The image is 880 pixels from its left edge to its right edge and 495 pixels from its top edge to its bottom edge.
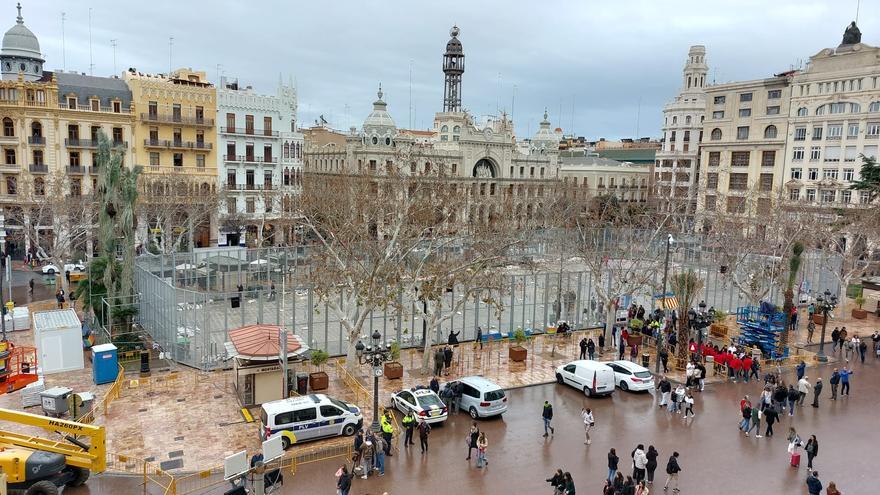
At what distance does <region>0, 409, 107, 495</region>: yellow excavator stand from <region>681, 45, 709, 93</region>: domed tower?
9001 centimetres

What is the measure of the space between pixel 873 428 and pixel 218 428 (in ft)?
74.2

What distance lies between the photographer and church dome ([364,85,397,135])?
7488cm

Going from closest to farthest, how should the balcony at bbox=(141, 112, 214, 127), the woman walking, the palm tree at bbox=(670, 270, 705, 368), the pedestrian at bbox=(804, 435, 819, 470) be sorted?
the woman walking → the pedestrian at bbox=(804, 435, 819, 470) → the palm tree at bbox=(670, 270, 705, 368) → the balcony at bbox=(141, 112, 214, 127)

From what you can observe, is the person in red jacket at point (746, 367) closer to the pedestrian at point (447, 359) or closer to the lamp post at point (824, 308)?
the lamp post at point (824, 308)

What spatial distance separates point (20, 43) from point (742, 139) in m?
78.1

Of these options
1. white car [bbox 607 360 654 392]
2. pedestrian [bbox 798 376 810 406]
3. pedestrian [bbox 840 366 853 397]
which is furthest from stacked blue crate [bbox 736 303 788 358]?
white car [bbox 607 360 654 392]

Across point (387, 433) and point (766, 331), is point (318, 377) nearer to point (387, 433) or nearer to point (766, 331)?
point (387, 433)

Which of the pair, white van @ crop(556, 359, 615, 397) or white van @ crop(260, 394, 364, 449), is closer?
white van @ crop(260, 394, 364, 449)

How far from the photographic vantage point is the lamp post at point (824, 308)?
29856 mm

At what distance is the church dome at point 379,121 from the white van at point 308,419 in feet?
191

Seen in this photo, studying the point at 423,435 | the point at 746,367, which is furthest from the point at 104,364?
the point at 746,367

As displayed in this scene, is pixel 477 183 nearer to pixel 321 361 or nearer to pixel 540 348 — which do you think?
pixel 540 348

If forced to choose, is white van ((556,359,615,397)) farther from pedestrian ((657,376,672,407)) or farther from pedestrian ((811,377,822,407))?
pedestrian ((811,377,822,407))

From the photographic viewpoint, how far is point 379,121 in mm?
75062
